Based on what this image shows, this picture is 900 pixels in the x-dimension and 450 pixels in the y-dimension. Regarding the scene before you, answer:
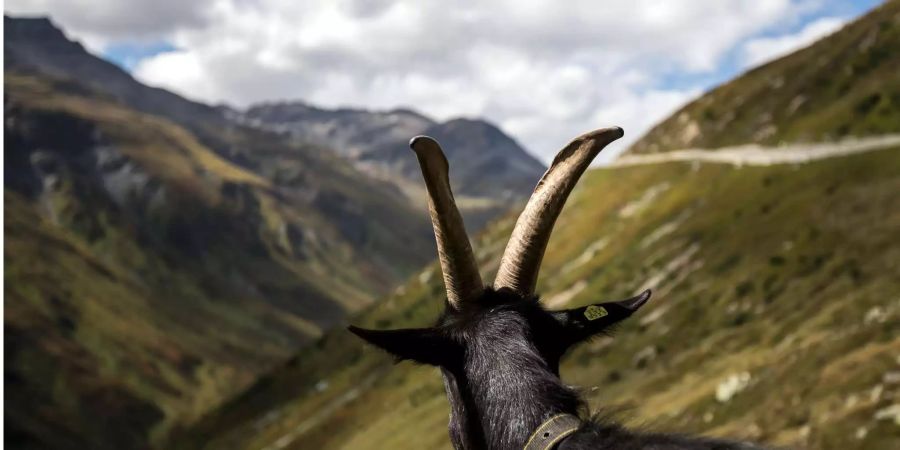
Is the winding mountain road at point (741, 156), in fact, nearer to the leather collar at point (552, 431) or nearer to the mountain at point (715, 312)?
the mountain at point (715, 312)

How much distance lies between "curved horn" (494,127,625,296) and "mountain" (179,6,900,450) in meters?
1.29

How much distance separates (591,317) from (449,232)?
1.37 metres

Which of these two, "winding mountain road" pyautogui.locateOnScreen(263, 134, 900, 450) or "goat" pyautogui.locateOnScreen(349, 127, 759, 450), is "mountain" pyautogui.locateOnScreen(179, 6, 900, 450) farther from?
"winding mountain road" pyautogui.locateOnScreen(263, 134, 900, 450)

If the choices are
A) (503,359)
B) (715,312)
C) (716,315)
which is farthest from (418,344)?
(715,312)

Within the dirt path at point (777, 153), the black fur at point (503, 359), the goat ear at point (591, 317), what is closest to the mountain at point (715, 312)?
the black fur at point (503, 359)

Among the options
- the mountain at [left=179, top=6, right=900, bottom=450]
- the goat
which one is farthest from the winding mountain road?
the goat

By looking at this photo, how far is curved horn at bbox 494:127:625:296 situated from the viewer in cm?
750

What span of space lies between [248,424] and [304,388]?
12.4m

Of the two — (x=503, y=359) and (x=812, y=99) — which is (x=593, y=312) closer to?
(x=503, y=359)

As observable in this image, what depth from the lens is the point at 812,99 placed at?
107938 millimetres

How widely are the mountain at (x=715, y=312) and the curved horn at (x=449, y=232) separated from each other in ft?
3.51

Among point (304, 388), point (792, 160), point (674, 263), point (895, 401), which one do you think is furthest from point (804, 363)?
point (304, 388)

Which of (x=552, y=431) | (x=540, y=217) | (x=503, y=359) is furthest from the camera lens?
(x=540, y=217)

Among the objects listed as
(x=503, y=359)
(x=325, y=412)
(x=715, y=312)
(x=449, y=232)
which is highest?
(x=325, y=412)
